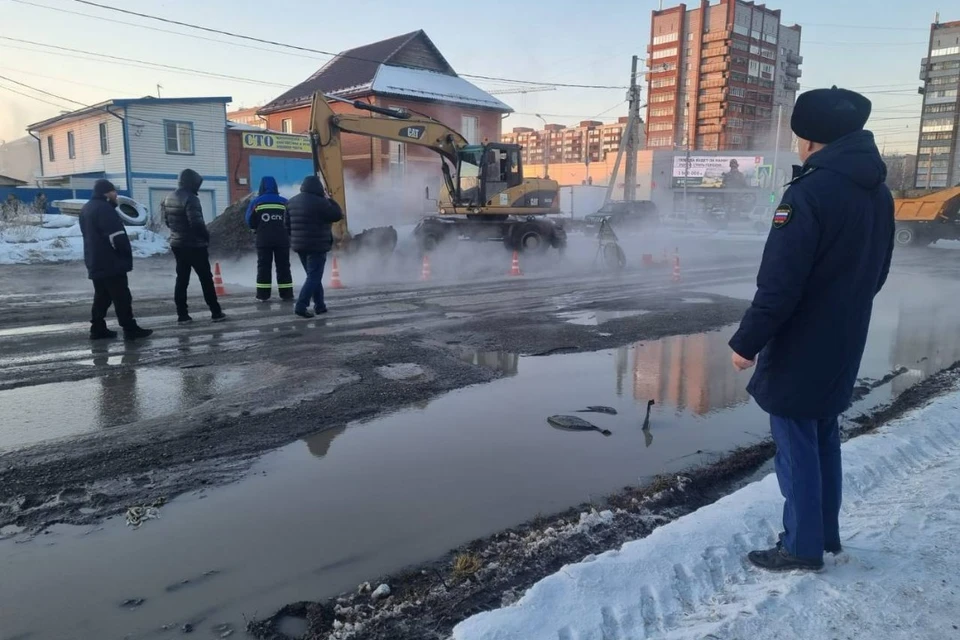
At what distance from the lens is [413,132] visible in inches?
648

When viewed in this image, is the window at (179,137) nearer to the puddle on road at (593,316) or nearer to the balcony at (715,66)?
the puddle on road at (593,316)

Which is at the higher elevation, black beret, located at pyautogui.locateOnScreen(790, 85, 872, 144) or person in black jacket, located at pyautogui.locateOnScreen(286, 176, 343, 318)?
black beret, located at pyautogui.locateOnScreen(790, 85, 872, 144)

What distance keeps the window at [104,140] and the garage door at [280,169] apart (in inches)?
250

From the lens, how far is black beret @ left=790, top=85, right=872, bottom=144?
2.80 meters

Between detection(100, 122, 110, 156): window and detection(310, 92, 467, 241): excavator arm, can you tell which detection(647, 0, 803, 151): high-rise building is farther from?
detection(310, 92, 467, 241): excavator arm

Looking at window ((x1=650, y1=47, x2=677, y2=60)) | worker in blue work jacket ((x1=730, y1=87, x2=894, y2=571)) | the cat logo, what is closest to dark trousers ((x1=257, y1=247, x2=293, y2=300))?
the cat logo

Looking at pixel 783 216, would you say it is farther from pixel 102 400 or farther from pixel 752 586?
pixel 102 400

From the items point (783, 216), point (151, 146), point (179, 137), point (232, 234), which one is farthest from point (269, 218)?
point (179, 137)

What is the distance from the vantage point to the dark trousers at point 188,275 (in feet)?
29.2

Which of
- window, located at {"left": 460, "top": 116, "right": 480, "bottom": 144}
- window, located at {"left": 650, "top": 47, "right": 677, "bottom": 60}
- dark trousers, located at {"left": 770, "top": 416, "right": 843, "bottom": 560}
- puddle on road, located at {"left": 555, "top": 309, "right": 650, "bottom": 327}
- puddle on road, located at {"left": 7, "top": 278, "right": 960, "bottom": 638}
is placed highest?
window, located at {"left": 650, "top": 47, "right": 677, "bottom": 60}

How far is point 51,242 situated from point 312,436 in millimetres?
18602

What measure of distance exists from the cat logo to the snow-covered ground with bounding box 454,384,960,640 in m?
14.1

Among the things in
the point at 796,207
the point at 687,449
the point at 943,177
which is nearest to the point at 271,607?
the point at 796,207

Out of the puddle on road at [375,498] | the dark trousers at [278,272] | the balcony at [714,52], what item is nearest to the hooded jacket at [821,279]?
the puddle on road at [375,498]
